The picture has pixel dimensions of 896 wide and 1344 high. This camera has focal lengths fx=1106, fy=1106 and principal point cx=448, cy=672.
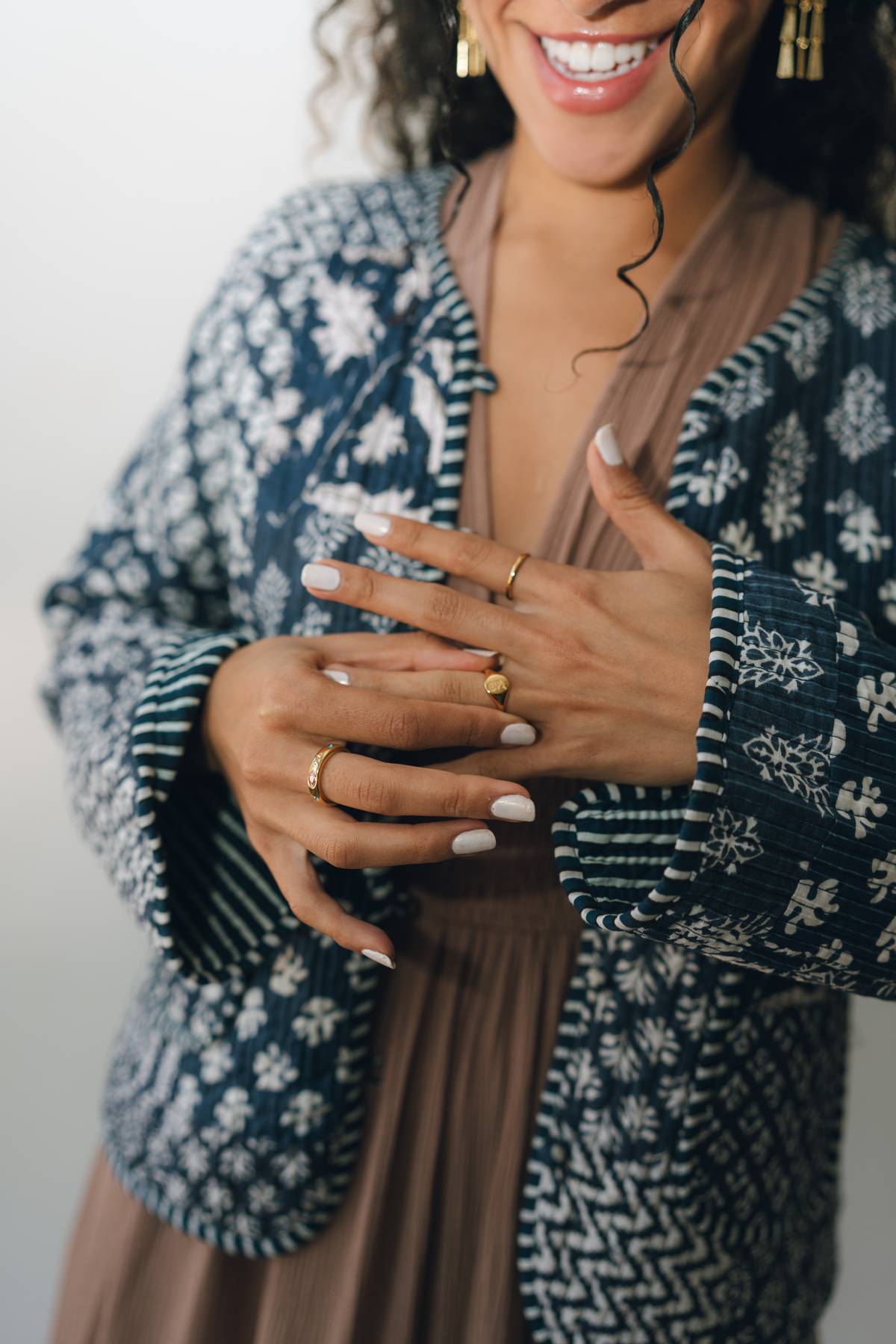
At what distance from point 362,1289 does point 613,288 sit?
74 cm

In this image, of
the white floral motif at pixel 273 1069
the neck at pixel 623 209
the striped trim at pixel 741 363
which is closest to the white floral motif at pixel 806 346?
the striped trim at pixel 741 363

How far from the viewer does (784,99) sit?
0.93m

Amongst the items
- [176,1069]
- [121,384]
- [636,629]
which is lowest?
[176,1069]

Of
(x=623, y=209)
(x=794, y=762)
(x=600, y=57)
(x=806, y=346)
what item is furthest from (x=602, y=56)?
(x=794, y=762)

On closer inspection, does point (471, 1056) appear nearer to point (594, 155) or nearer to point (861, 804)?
point (861, 804)

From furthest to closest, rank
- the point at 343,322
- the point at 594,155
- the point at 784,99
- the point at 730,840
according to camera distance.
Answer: the point at 784,99 → the point at 343,322 → the point at 594,155 → the point at 730,840

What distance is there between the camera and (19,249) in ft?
3.84

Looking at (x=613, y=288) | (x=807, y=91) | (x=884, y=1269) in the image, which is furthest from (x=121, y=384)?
(x=884, y=1269)

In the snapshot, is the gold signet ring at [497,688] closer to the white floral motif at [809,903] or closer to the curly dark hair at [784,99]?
the white floral motif at [809,903]

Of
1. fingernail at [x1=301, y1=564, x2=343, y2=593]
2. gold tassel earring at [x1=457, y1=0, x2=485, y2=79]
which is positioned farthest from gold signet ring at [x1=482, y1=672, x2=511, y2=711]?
gold tassel earring at [x1=457, y1=0, x2=485, y2=79]

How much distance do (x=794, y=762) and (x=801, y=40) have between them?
1.72ft

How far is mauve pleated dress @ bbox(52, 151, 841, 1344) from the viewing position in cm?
78

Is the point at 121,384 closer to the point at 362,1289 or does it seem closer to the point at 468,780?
the point at 468,780

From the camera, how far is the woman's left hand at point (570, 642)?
644 millimetres
